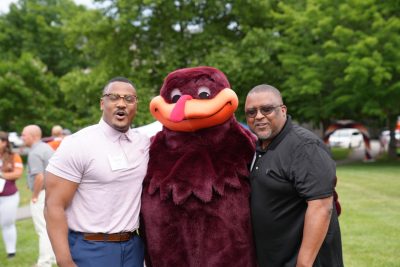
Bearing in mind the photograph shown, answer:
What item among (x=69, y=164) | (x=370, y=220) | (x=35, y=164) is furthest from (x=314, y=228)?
(x=370, y=220)

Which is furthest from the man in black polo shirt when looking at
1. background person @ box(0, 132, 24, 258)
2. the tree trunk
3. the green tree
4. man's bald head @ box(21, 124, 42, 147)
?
the green tree

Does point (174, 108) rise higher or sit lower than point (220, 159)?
higher

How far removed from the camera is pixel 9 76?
2580 cm

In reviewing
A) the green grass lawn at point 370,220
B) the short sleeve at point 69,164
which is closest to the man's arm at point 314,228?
the short sleeve at point 69,164

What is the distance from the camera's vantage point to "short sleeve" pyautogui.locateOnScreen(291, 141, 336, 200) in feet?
9.63

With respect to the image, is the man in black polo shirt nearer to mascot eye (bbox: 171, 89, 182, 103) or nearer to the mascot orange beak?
the mascot orange beak

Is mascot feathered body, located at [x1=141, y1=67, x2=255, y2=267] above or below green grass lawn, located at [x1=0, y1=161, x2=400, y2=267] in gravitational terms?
above

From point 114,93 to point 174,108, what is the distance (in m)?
0.45

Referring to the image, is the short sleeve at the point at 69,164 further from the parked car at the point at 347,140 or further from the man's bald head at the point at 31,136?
the parked car at the point at 347,140

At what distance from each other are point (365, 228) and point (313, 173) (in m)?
6.15

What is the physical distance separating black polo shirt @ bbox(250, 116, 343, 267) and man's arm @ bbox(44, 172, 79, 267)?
1.30m

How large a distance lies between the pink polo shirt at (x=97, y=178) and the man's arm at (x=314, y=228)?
1.22m

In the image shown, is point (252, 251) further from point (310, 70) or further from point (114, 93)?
point (310, 70)

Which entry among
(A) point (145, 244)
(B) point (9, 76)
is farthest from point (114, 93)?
(B) point (9, 76)
